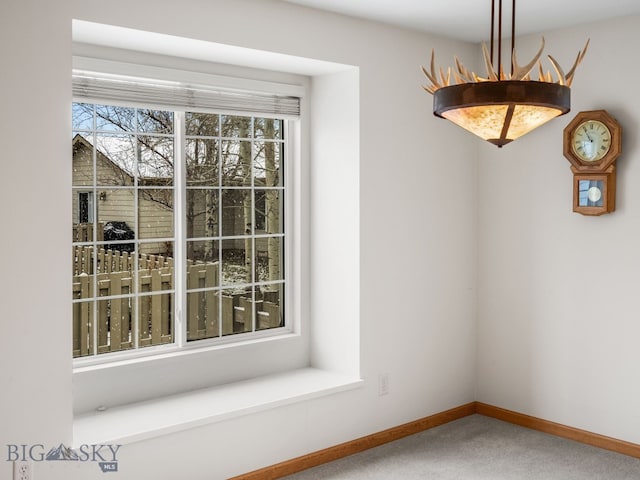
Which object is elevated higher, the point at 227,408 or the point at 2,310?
the point at 2,310

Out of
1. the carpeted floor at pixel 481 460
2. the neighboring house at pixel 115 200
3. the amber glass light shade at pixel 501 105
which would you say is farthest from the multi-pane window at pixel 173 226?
the amber glass light shade at pixel 501 105

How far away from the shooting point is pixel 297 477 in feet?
12.1

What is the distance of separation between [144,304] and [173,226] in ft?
1.47

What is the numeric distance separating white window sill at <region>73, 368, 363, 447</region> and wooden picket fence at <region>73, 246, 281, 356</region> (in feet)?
1.08

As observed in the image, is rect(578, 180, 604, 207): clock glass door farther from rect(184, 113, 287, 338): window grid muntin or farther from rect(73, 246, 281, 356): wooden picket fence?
rect(73, 246, 281, 356): wooden picket fence

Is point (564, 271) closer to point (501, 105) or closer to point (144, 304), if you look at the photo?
point (501, 105)

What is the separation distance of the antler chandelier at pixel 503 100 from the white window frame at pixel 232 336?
179cm

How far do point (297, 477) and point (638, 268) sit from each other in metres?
2.20

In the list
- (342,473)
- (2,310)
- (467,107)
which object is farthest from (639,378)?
(2,310)

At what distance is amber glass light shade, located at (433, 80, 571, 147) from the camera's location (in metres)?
2.17

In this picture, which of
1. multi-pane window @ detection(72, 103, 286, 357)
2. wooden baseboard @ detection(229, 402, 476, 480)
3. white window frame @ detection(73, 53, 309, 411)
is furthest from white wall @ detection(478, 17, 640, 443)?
multi-pane window @ detection(72, 103, 286, 357)

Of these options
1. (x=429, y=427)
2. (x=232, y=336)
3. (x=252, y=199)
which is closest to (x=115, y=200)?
(x=252, y=199)

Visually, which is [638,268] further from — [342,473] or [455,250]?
[342,473]

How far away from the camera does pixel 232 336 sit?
4.08 meters
